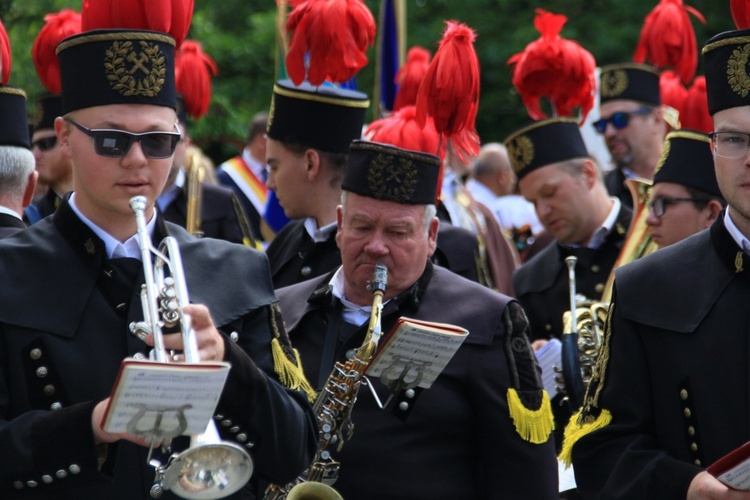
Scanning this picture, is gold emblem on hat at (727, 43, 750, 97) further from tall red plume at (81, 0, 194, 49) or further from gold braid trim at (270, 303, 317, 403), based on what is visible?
tall red plume at (81, 0, 194, 49)

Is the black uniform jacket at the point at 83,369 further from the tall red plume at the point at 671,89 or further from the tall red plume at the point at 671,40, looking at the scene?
the tall red plume at the point at 671,40

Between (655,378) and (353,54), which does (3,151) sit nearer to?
(353,54)

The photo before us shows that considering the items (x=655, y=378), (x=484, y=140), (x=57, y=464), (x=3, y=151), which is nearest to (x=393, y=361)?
(x=655, y=378)

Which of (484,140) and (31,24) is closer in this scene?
(31,24)

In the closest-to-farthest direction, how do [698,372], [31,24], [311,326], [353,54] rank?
1. [698,372]
2. [311,326]
3. [353,54]
4. [31,24]

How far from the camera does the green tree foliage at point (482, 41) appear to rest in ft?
52.7

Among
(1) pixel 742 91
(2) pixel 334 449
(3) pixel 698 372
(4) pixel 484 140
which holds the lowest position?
(4) pixel 484 140

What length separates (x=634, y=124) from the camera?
338 inches

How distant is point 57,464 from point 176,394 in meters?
0.61

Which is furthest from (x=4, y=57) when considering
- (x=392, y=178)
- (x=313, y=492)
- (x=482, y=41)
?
(x=482, y=41)

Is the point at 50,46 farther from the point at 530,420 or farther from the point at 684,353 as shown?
the point at 684,353

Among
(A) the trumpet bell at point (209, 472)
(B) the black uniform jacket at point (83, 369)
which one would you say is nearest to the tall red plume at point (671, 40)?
(B) the black uniform jacket at point (83, 369)

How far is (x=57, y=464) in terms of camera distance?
3572 mm

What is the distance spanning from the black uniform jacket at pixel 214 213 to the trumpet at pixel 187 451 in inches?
177
